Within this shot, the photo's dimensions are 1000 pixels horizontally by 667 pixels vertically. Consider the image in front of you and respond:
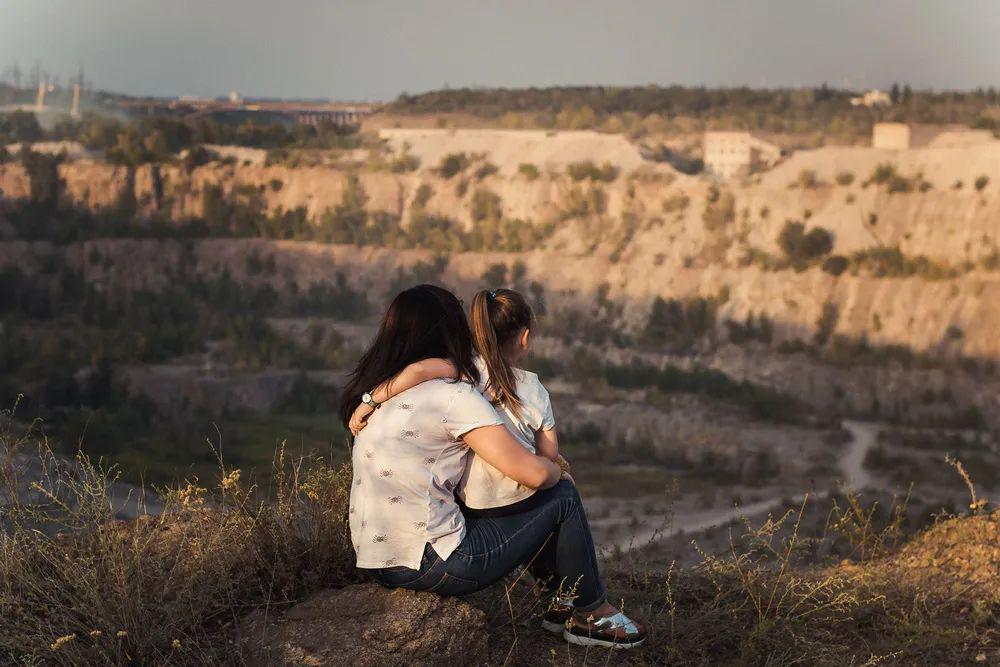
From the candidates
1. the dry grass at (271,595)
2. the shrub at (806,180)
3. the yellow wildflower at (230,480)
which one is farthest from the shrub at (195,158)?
the yellow wildflower at (230,480)

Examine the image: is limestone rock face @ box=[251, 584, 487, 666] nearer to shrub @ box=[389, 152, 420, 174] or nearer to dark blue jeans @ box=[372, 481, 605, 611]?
dark blue jeans @ box=[372, 481, 605, 611]

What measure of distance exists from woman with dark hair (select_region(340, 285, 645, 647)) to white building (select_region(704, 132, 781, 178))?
3793cm

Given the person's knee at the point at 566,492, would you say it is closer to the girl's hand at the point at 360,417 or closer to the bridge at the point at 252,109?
the girl's hand at the point at 360,417

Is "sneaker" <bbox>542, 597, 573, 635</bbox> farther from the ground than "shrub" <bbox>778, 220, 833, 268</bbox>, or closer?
farther from the ground

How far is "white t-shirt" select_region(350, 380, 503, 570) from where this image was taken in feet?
14.1

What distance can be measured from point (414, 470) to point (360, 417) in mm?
292

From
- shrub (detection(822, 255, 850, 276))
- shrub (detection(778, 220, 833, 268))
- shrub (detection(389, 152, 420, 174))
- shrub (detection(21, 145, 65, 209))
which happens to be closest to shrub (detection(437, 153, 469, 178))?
shrub (detection(389, 152, 420, 174))

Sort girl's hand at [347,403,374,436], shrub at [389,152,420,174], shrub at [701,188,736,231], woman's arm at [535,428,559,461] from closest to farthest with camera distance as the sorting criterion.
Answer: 1. girl's hand at [347,403,374,436]
2. woman's arm at [535,428,559,461]
3. shrub at [701,188,736,231]
4. shrub at [389,152,420,174]

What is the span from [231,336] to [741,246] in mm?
15361

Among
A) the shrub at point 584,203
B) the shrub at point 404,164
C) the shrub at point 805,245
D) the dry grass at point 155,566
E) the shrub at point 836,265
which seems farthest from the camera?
the shrub at point 404,164

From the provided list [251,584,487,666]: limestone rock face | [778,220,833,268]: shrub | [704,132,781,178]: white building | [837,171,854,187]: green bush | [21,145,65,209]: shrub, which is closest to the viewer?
[251,584,487,666]: limestone rock face

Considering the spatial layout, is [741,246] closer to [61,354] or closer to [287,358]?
[287,358]

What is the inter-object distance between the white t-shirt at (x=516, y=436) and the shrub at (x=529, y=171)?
40152 mm

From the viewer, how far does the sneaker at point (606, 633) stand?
4.67 meters
